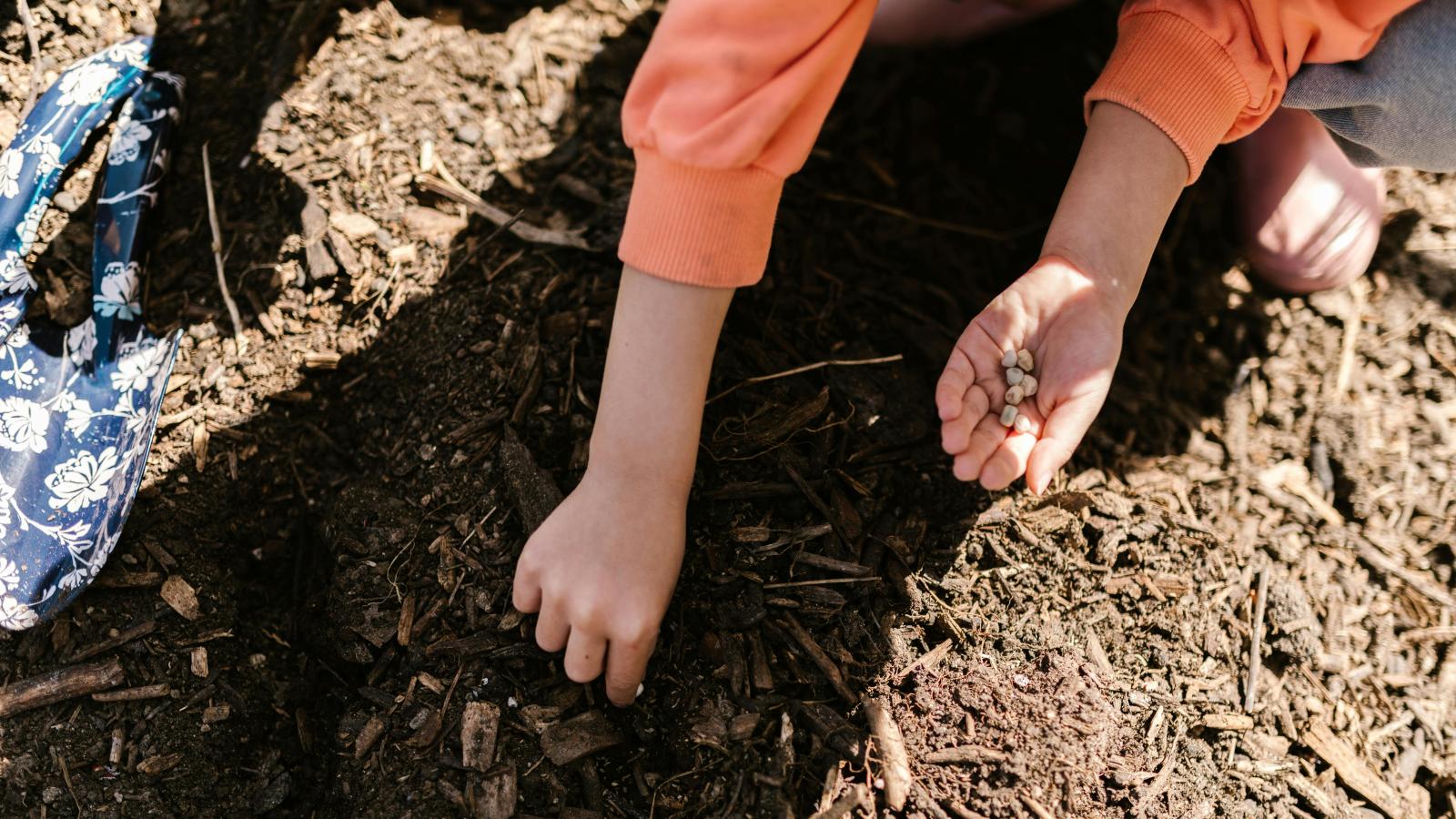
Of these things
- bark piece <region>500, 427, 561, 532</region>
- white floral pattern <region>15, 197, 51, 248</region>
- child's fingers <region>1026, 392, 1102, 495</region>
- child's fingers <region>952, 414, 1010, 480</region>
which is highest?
child's fingers <region>1026, 392, 1102, 495</region>

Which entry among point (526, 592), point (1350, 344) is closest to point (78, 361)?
point (526, 592)

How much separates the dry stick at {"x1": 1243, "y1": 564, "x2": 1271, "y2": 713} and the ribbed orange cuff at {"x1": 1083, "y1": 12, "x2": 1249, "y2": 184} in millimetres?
753

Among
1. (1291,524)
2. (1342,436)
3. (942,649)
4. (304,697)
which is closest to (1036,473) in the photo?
(942,649)

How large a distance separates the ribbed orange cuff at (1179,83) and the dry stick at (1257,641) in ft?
2.47

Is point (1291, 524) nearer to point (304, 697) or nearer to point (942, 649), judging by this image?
point (942, 649)

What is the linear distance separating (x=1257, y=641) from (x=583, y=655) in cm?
113

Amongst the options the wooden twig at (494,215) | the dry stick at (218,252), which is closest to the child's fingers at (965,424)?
the wooden twig at (494,215)

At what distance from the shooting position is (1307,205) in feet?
6.29

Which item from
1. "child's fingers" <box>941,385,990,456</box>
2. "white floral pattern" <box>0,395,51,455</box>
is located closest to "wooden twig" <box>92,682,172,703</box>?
"white floral pattern" <box>0,395,51,455</box>

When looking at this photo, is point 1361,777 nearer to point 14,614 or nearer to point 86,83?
point 14,614

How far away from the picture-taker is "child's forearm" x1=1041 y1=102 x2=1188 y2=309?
1.45 meters

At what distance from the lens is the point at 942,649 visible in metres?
1.47

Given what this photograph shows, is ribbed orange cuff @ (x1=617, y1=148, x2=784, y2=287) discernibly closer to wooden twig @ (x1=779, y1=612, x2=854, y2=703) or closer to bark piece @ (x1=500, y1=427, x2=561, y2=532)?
bark piece @ (x1=500, y1=427, x2=561, y2=532)

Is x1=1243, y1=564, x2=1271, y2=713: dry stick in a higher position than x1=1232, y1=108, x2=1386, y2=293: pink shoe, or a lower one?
lower
